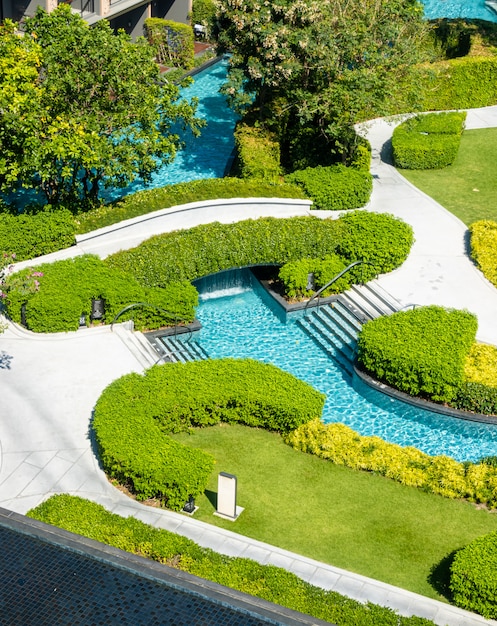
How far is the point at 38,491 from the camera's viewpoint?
23062 mm

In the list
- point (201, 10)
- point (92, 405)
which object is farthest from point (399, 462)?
point (201, 10)

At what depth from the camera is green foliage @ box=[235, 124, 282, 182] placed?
36.8m

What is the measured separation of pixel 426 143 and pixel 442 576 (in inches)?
966

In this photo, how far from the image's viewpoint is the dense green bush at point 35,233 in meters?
30.7

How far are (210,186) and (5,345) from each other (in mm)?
10131

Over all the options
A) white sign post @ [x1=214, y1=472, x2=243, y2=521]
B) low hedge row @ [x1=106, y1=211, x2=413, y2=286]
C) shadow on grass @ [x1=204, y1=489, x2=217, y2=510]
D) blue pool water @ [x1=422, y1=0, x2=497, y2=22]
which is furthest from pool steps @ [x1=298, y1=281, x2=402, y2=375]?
blue pool water @ [x1=422, y1=0, x2=497, y2=22]

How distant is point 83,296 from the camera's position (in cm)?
2905

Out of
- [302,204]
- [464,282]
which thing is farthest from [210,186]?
[464,282]

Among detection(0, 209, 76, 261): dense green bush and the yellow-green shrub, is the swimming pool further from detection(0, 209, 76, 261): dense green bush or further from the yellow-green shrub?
the yellow-green shrub

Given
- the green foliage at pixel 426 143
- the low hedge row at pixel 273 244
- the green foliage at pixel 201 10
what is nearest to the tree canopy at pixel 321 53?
the green foliage at pixel 426 143

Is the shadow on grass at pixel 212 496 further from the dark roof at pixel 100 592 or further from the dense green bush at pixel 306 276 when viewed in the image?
the dense green bush at pixel 306 276

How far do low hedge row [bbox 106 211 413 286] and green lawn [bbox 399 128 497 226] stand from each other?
5.10m

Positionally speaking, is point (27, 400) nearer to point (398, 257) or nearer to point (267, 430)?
point (267, 430)

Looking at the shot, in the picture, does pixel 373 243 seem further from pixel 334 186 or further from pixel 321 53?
pixel 321 53
